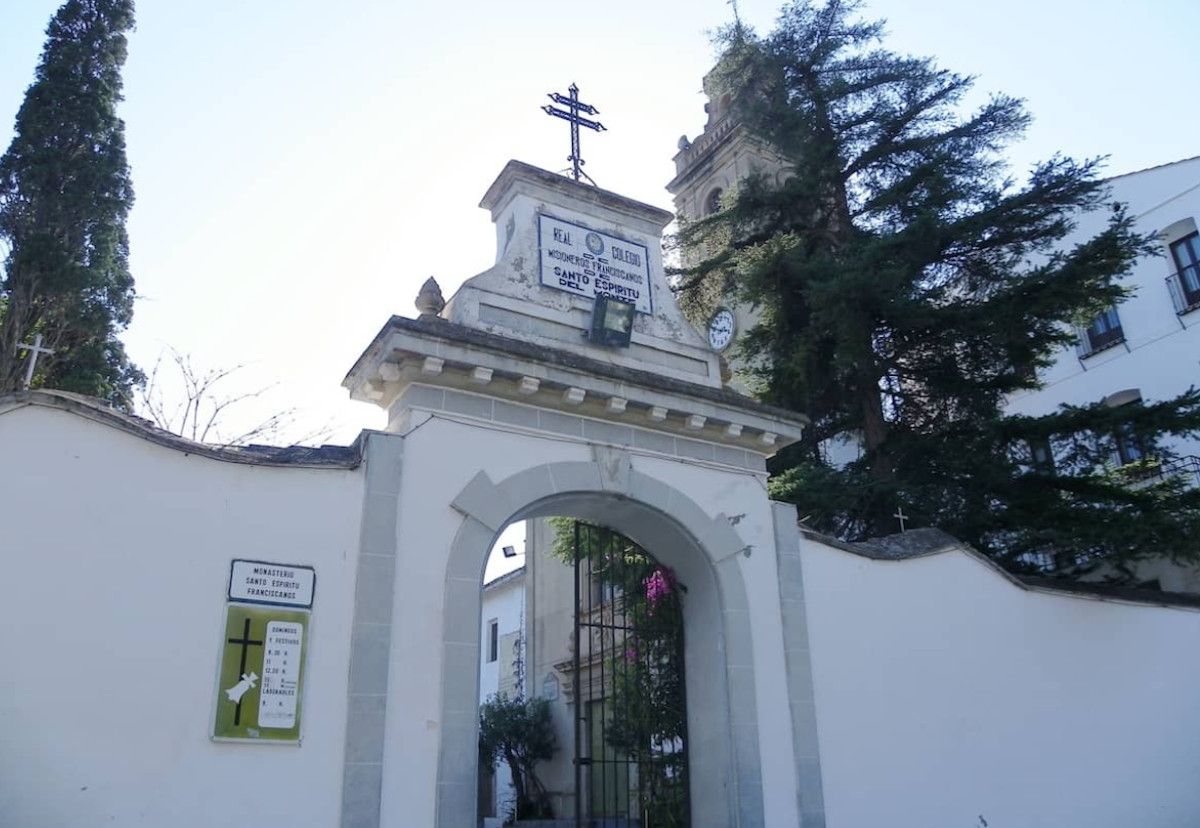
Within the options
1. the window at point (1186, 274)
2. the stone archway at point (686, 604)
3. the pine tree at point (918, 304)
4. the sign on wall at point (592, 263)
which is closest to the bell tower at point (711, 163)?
the window at point (1186, 274)

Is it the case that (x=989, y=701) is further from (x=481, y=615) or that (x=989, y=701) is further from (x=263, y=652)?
(x=263, y=652)

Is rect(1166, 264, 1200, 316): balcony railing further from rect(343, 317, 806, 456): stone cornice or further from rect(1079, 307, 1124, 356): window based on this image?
rect(343, 317, 806, 456): stone cornice

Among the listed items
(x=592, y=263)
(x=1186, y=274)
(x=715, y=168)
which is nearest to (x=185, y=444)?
(x=592, y=263)

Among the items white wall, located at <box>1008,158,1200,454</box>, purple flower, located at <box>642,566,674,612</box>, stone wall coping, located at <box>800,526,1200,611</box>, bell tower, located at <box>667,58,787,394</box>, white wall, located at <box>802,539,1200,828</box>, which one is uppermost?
bell tower, located at <box>667,58,787,394</box>

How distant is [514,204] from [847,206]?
675cm

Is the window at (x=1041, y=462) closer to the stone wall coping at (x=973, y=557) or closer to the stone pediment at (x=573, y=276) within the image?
the stone wall coping at (x=973, y=557)

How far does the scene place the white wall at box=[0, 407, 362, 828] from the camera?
216 inches

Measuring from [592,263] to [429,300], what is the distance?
1.65 metres

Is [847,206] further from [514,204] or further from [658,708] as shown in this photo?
[658,708]

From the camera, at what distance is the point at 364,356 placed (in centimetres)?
752

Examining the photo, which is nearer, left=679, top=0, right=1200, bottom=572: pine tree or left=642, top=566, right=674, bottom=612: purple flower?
left=642, top=566, right=674, bottom=612: purple flower

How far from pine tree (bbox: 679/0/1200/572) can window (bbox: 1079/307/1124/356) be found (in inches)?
288

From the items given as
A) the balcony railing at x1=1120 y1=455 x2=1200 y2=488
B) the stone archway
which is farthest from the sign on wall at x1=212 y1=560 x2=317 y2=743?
the balcony railing at x1=1120 y1=455 x2=1200 y2=488

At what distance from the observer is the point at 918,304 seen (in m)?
11.7
